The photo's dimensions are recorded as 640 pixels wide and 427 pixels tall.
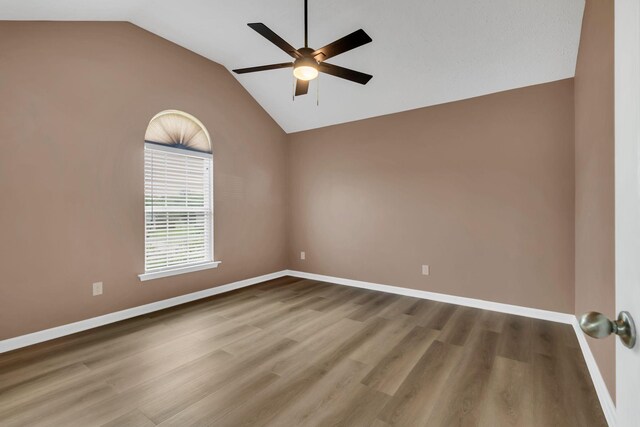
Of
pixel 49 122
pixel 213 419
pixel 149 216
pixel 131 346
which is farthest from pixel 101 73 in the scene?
pixel 213 419

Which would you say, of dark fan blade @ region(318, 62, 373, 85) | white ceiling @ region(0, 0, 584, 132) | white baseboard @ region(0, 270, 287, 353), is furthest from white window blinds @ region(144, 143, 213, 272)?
dark fan blade @ region(318, 62, 373, 85)

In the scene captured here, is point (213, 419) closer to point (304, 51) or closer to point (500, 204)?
point (304, 51)

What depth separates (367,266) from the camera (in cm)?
433

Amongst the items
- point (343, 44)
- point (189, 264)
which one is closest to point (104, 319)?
point (189, 264)

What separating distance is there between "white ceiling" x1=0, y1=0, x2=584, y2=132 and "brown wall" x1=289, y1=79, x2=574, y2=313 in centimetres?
33

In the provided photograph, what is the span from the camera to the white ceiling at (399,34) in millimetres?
2543

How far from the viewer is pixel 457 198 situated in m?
3.60

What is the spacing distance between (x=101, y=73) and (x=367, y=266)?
13.0 ft

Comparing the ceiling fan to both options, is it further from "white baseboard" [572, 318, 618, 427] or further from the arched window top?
"white baseboard" [572, 318, 618, 427]

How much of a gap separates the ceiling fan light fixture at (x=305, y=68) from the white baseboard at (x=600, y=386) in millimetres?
2359

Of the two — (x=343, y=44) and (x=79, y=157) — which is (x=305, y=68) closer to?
(x=343, y=44)

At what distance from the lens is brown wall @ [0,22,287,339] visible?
246 cm

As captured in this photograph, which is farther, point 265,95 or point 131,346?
point 265,95

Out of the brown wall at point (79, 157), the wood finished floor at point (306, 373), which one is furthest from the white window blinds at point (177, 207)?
the wood finished floor at point (306, 373)
